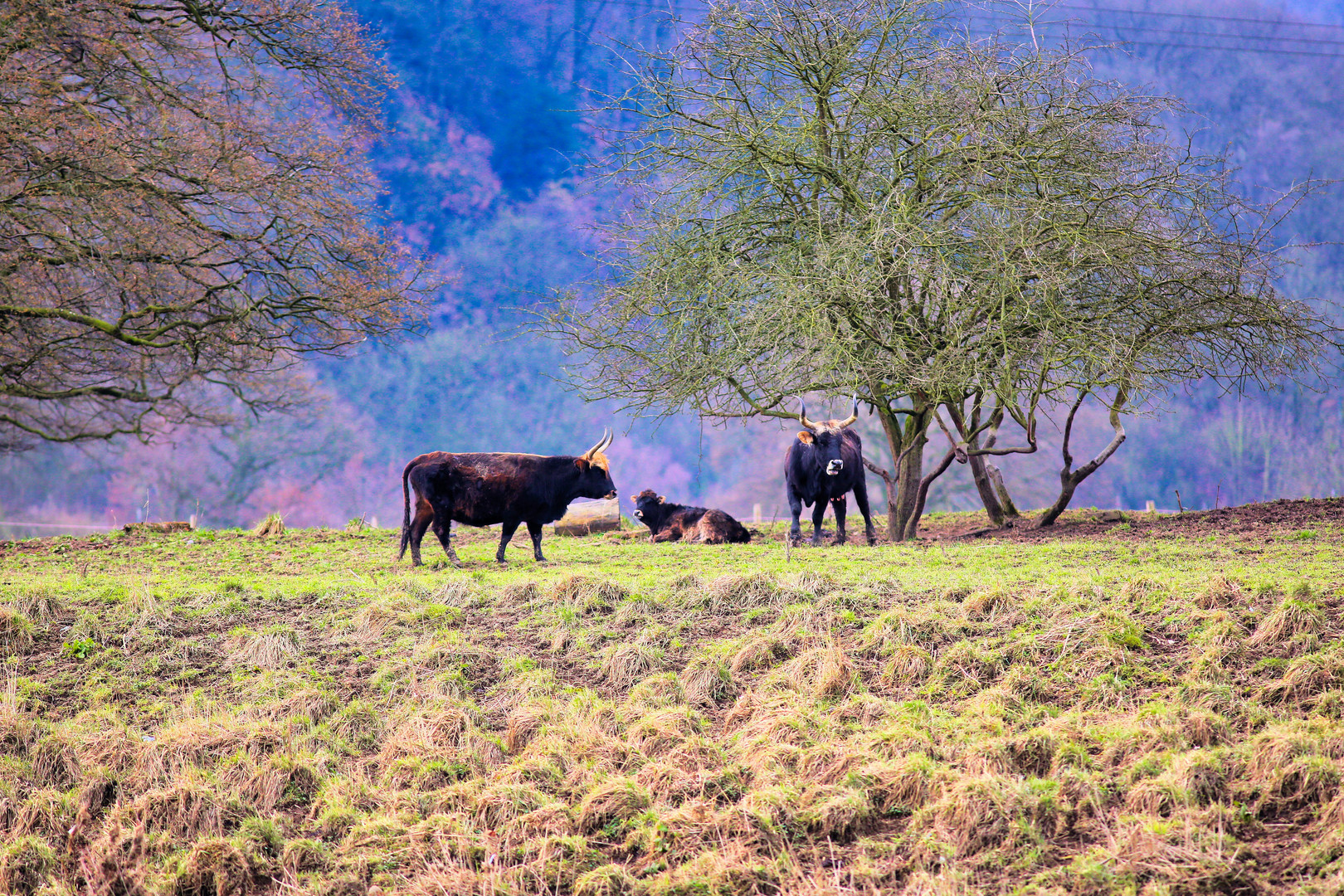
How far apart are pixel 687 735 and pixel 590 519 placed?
13.4 meters

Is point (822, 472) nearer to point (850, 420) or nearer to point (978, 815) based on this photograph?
point (850, 420)

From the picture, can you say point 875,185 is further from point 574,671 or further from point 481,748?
point 481,748

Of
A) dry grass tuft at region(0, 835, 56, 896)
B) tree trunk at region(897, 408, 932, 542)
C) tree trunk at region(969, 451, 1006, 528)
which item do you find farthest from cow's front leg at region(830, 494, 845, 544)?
dry grass tuft at region(0, 835, 56, 896)

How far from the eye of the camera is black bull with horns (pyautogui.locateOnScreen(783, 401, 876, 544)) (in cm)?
1576

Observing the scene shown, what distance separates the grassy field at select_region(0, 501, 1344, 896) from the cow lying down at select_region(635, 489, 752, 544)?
692 centimetres

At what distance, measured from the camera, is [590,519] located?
20094 millimetres

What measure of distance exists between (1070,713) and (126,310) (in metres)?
16.2

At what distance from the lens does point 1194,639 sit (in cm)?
745

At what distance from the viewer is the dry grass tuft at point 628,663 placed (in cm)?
789

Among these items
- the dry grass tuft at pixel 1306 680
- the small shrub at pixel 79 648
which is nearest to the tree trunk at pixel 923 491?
the dry grass tuft at pixel 1306 680

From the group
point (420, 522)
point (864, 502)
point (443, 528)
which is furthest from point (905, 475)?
point (420, 522)

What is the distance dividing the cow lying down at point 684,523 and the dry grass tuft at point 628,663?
29.4ft

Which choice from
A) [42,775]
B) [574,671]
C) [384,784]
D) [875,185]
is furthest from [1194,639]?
[875,185]

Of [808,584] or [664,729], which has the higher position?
[808,584]
